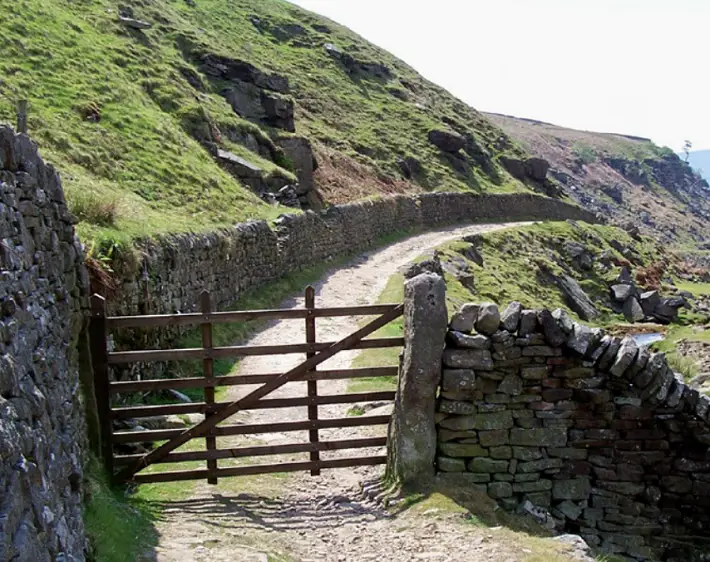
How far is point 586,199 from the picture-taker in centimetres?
11738

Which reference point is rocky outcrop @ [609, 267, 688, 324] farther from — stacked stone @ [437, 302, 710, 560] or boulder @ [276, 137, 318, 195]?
stacked stone @ [437, 302, 710, 560]

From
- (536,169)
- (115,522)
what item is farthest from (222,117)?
(536,169)

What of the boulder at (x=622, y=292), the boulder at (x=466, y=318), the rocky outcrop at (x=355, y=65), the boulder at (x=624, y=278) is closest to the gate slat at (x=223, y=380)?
the boulder at (x=466, y=318)

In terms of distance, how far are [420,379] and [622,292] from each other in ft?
121

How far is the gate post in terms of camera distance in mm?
10148

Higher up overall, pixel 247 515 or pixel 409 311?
pixel 409 311

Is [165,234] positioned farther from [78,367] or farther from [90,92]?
[90,92]

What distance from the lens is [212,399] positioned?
1038 centimetres

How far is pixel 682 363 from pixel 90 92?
73.5 feet

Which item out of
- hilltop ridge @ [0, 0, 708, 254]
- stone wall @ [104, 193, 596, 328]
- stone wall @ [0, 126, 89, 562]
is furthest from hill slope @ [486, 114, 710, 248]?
stone wall @ [0, 126, 89, 562]

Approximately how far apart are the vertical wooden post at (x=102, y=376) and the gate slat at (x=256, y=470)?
0.50 metres

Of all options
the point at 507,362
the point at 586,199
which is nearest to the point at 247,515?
the point at 507,362

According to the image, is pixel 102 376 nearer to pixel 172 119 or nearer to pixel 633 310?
pixel 172 119

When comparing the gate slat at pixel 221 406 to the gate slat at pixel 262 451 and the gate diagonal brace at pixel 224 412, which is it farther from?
the gate slat at pixel 262 451
